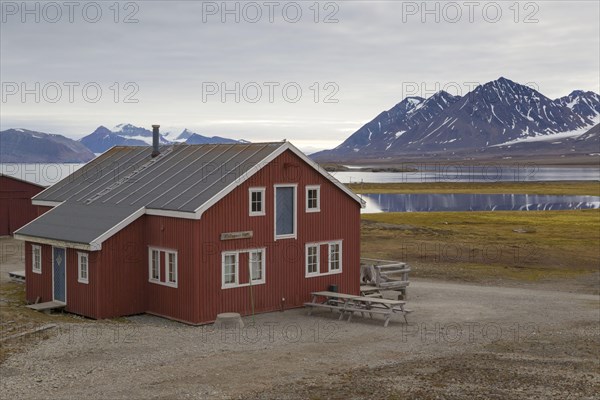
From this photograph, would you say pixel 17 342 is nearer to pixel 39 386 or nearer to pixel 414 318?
pixel 39 386

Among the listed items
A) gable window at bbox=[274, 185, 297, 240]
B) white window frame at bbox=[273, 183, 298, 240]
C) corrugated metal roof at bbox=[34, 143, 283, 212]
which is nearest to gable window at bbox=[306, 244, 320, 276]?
white window frame at bbox=[273, 183, 298, 240]

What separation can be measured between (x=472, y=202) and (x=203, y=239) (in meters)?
88.9

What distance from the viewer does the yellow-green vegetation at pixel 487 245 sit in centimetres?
4516

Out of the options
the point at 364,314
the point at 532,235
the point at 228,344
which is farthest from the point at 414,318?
the point at 532,235

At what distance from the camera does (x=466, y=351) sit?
79.4 ft

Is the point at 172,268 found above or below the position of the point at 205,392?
above

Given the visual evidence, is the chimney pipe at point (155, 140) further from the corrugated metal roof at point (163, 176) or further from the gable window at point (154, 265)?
the gable window at point (154, 265)

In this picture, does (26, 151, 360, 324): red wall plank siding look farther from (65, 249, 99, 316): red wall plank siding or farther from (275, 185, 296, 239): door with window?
(275, 185, 296, 239): door with window

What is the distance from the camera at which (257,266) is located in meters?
29.7

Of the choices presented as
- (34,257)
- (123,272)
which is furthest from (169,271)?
(34,257)

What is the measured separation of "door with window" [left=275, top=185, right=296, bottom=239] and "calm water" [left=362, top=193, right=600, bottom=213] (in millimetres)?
60169

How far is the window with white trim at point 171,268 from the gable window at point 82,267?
300 centimetres

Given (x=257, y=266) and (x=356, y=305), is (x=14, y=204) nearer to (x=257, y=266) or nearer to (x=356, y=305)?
(x=257, y=266)

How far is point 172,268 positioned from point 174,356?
668cm
